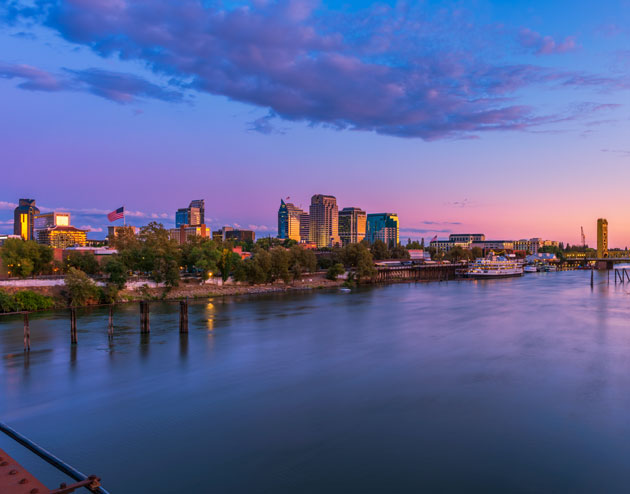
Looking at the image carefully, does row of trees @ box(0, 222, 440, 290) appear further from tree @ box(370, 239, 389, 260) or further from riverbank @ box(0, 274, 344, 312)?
tree @ box(370, 239, 389, 260)

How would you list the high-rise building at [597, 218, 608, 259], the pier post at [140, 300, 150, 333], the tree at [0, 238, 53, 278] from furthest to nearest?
the high-rise building at [597, 218, 608, 259]
the tree at [0, 238, 53, 278]
the pier post at [140, 300, 150, 333]

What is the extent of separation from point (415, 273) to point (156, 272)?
221ft

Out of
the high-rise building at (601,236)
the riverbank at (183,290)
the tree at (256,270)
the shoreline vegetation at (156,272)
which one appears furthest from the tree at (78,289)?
the high-rise building at (601,236)

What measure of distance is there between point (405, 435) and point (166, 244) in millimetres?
57202

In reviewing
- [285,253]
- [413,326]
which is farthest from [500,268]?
[413,326]

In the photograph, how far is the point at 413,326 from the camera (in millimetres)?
40250

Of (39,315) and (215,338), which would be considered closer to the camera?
(215,338)

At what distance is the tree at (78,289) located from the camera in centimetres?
4741

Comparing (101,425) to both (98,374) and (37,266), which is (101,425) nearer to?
(98,374)

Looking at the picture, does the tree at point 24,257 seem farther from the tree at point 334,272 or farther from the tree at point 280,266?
the tree at point 334,272

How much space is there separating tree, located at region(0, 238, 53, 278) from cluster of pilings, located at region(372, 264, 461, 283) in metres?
57.0

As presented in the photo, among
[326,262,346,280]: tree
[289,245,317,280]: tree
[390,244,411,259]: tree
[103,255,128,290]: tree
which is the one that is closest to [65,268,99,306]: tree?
[103,255,128,290]: tree

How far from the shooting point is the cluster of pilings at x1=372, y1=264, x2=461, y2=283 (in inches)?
3831

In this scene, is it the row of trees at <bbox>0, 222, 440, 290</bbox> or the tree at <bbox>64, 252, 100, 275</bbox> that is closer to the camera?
the row of trees at <bbox>0, 222, 440, 290</bbox>
